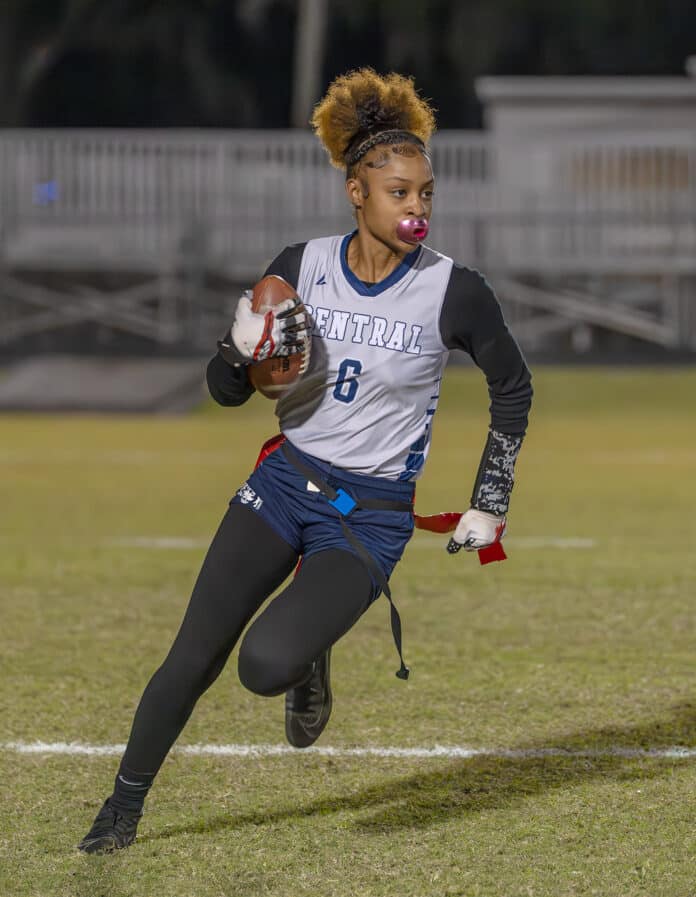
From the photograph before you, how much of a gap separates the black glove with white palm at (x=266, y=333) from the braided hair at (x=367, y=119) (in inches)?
21.7

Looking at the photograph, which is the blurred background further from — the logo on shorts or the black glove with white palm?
the black glove with white palm

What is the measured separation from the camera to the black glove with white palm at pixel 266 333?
439 centimetres

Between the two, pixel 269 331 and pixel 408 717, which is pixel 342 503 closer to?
pixel 269 331

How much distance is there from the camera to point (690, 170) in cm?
2584

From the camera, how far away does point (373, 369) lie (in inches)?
183

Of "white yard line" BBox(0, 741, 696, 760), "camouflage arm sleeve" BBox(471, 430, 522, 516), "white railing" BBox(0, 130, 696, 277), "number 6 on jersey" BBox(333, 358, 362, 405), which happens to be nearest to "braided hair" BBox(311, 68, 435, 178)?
"number 6 on jersey" BBox(333, 358, 362, 405)

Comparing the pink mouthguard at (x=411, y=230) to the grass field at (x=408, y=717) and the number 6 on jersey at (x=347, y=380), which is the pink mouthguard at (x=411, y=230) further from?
the grass field at (x=408, y=717)

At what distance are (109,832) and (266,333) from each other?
1.40 meters

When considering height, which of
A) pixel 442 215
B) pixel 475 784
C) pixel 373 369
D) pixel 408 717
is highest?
pixel 373 369

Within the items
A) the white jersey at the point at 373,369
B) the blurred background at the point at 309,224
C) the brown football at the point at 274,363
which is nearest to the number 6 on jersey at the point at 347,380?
the white jersey at the point at 373,369

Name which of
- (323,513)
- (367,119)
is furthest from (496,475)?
(367,119)

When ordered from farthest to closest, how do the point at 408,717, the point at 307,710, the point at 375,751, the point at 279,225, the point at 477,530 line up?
the point at 279,225, the point at 408,717, the point at 375,751, the point at 307,710, the point at 477,530

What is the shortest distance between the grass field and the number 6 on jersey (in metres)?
1.21

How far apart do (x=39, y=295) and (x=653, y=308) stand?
933 centimetres
